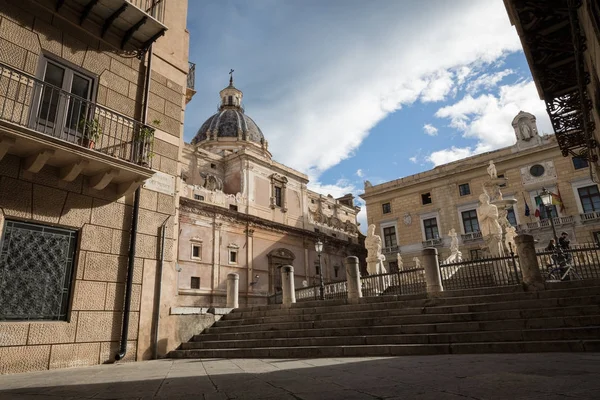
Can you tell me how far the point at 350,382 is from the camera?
434 cm

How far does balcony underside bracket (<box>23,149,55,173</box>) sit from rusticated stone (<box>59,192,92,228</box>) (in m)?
0.85

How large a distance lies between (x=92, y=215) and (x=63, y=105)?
235 cm

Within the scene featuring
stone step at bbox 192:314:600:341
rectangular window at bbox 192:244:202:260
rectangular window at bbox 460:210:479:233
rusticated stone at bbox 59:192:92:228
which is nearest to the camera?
rusticated stone at bbox 59:192:92:228

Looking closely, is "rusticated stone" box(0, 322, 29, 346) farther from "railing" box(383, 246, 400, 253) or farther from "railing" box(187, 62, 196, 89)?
"railing" box(383, 246, 400, 253)

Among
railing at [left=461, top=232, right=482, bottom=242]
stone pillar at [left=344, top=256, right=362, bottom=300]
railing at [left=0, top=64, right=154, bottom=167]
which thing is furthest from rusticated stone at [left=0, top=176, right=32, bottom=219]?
railing at [left=461, top=232, right=482, bottom=242]

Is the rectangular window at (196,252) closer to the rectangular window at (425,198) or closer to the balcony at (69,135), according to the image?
the balcony at (69,135)

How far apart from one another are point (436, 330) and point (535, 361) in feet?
10.2

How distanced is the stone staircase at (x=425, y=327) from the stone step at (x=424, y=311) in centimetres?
2

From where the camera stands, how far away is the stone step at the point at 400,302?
344 inches

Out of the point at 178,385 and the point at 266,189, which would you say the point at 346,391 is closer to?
the point at 178,385

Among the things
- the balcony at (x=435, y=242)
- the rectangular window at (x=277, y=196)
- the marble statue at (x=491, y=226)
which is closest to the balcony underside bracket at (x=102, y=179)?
the marble statue at (x=491, y=226)

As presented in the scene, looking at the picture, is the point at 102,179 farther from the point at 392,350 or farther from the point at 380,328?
the point at 380,328

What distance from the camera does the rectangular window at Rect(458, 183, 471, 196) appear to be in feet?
114

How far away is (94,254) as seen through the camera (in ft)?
25.1
